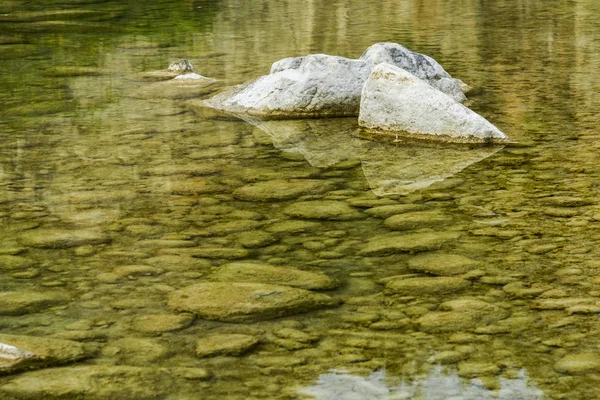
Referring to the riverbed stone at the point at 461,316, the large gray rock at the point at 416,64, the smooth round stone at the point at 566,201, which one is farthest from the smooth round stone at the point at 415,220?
the large gray rock at the point at 416,64

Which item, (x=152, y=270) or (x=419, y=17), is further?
(x=419, y=17)

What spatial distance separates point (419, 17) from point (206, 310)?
37.3 ft

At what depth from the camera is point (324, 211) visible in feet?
14.5

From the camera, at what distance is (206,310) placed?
3279 millimetres

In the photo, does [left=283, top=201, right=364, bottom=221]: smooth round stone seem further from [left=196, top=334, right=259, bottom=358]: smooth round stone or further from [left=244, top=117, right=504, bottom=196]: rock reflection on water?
[left=196, top=334, right=259, bottom=358]: smooth round stone

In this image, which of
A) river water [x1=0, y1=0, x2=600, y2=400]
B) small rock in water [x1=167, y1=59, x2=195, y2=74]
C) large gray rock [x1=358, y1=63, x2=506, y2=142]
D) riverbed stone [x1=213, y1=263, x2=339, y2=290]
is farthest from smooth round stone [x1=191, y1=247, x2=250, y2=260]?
small rock in water [x1=167, y1=59, x2=195, y2=74]

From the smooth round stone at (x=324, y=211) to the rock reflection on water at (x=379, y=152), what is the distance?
31 centimetres

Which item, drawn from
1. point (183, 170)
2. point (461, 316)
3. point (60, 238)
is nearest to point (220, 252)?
point (60, 238)

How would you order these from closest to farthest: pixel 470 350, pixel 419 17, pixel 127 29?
pixel 470 350 → pixel 127 29 → pixel 419 17

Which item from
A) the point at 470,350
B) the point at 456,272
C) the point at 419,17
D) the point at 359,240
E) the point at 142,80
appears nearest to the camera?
the point at 470,350

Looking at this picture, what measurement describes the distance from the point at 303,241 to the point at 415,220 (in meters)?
0.56

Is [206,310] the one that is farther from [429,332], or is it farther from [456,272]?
[456,272]

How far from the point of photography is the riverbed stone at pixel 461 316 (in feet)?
10.3

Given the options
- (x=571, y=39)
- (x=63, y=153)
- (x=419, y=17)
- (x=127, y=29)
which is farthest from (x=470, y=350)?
(x=419, y=17)
